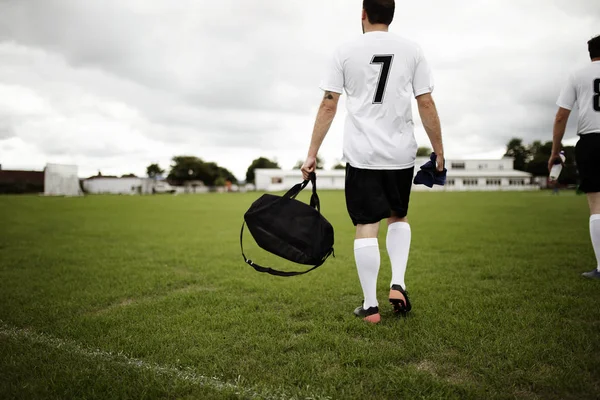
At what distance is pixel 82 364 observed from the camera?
2.50 meters

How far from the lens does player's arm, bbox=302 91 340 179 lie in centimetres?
320

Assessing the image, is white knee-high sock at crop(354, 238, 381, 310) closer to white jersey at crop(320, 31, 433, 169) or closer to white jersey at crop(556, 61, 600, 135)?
white jersey at crop(320, 31, 433, 169)

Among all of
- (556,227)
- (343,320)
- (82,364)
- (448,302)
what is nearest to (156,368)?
(82,364)

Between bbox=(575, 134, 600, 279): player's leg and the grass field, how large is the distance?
0.74 metres

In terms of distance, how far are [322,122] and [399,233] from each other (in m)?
1.24

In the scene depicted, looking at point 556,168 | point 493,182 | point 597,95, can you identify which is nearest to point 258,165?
point 493,182

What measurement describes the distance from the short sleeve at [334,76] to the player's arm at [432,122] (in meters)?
0.70

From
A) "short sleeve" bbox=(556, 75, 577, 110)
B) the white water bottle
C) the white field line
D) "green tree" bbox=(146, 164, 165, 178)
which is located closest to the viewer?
the white field line

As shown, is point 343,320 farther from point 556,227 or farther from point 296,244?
point 556,227

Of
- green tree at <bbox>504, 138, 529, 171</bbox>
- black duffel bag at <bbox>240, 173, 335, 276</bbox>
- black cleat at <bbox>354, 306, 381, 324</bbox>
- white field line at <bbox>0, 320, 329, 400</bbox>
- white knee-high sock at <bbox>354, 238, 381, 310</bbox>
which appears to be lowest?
white field line at <bbox>0, 320, 329, 400</bbox>

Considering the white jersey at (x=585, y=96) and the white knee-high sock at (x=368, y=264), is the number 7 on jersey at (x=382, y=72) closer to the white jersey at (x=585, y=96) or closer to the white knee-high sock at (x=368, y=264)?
the white knee-high sock at (x=368, y=264)

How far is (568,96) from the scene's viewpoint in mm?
4516

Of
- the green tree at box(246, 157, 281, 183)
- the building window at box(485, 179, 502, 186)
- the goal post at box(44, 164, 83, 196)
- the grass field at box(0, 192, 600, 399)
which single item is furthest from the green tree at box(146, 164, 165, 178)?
the grass field at box(0, 192, 600, 399)

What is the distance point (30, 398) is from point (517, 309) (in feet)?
12.3
